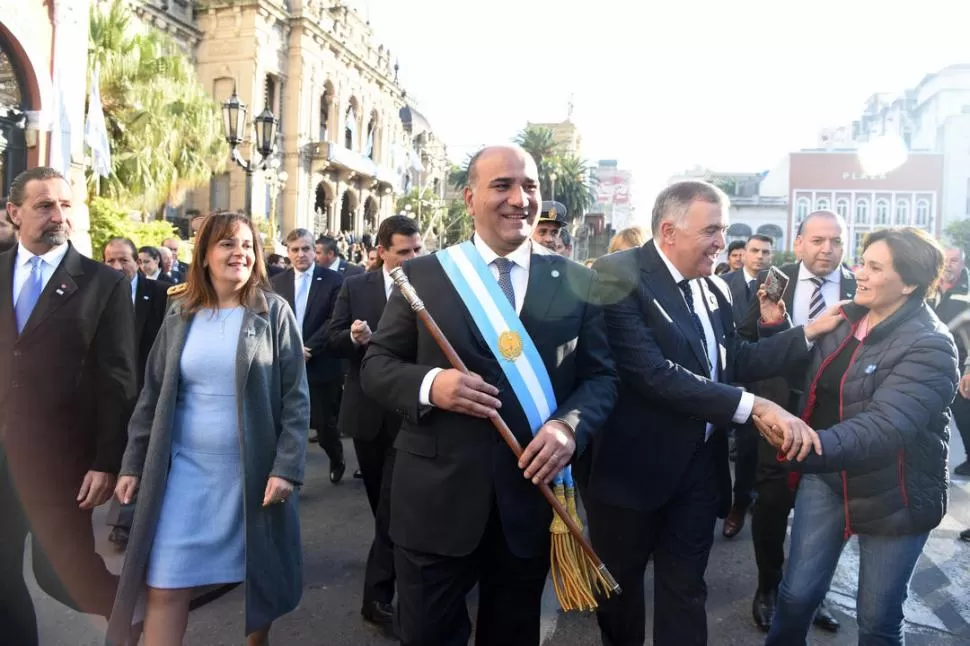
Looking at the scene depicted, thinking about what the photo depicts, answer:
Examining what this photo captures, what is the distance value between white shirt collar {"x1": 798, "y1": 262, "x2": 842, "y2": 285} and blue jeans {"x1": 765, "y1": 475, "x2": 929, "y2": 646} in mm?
1888

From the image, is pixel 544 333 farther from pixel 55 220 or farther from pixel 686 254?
pixel 55 220

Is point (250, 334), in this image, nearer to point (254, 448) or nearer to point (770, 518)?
point (254, 448)

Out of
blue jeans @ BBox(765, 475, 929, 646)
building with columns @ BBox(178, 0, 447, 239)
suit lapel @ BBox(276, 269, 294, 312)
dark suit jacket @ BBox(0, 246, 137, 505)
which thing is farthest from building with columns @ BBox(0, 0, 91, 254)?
building with columns @ BBox(178, 0, 447, 239)

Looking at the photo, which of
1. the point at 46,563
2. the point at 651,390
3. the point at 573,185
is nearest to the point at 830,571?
the point at 651,390

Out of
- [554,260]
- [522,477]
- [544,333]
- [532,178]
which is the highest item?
[532,178]

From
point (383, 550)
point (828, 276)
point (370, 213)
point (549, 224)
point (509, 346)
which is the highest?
point (370, 213)

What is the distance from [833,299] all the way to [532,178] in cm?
292

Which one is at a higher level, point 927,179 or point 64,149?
point 927,179

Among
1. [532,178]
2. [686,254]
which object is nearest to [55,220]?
[532,178]

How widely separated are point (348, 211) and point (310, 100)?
7.83 metres

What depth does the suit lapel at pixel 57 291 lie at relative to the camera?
10.2 ft

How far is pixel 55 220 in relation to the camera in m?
3.20

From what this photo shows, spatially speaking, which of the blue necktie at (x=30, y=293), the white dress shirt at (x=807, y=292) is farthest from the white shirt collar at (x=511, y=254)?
the white dress shirt at (x=807, y=292)

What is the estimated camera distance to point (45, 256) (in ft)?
10.5
